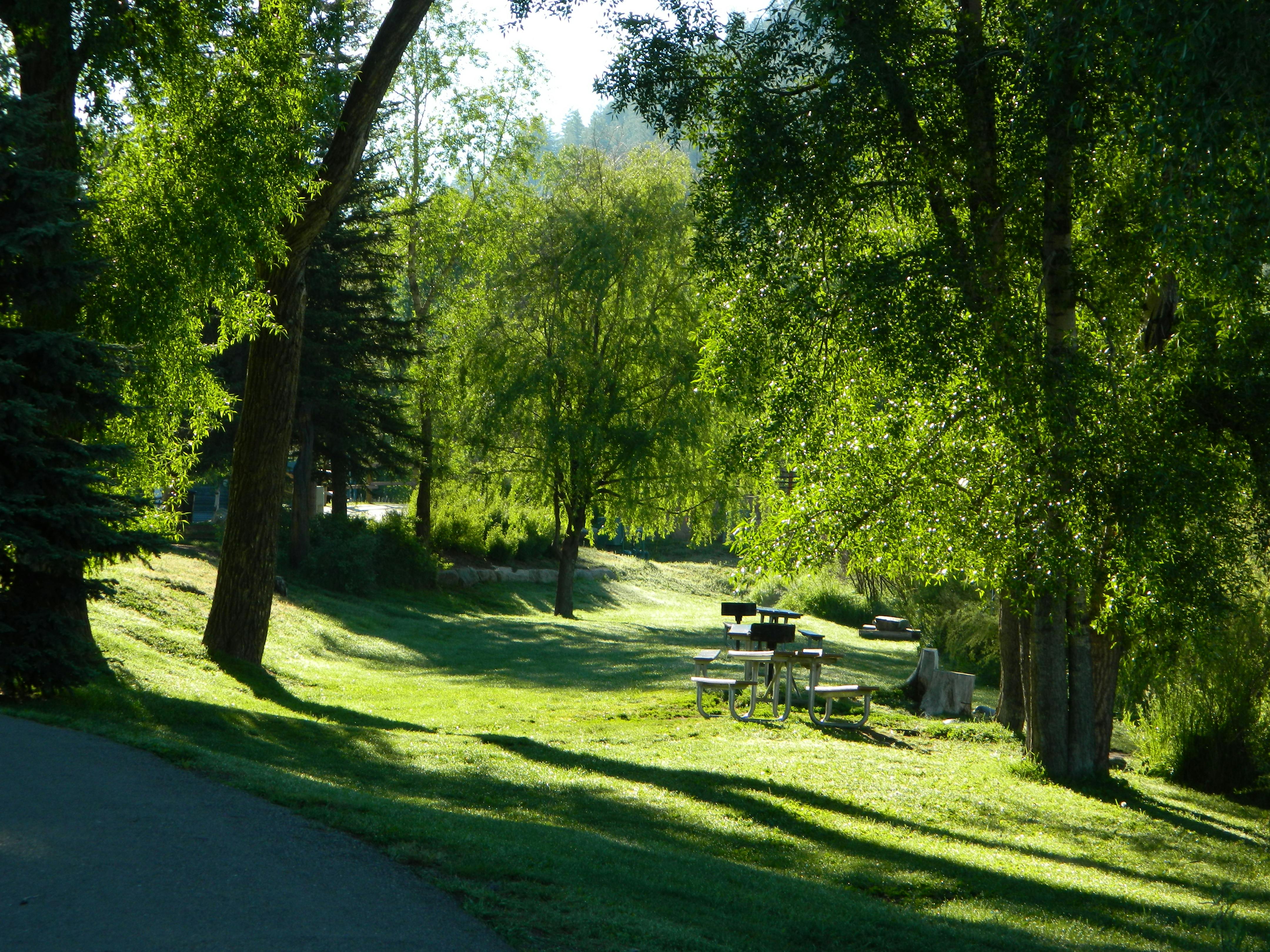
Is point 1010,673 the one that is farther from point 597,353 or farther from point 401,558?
point 401,558

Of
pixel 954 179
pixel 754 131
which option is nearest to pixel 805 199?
pixel 754 131

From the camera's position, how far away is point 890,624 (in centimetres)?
2767

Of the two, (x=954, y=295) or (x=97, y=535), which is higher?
(x=954, y=295)

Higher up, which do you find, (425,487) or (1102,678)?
(425,487)

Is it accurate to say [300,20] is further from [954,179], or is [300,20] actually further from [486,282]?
[486,282]

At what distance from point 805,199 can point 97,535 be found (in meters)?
6.81

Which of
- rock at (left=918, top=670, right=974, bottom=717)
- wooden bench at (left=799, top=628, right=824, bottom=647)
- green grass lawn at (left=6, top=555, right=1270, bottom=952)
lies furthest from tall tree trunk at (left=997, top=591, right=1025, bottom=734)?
wooden bench at (left=799, top=628, right=824, bottom=647)

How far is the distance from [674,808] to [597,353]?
64.1ft

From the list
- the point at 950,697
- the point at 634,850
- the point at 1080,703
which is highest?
the point at 1080,703

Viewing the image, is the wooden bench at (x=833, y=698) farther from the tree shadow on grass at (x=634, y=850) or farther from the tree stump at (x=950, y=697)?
the tree shadow on grass at (x=634, y=850)

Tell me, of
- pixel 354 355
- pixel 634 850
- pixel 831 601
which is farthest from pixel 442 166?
pixel 634 850

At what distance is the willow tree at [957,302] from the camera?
9312 mm

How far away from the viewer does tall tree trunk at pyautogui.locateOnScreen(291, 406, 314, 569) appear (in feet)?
84.1

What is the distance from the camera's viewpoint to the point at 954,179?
10609 millimetres
